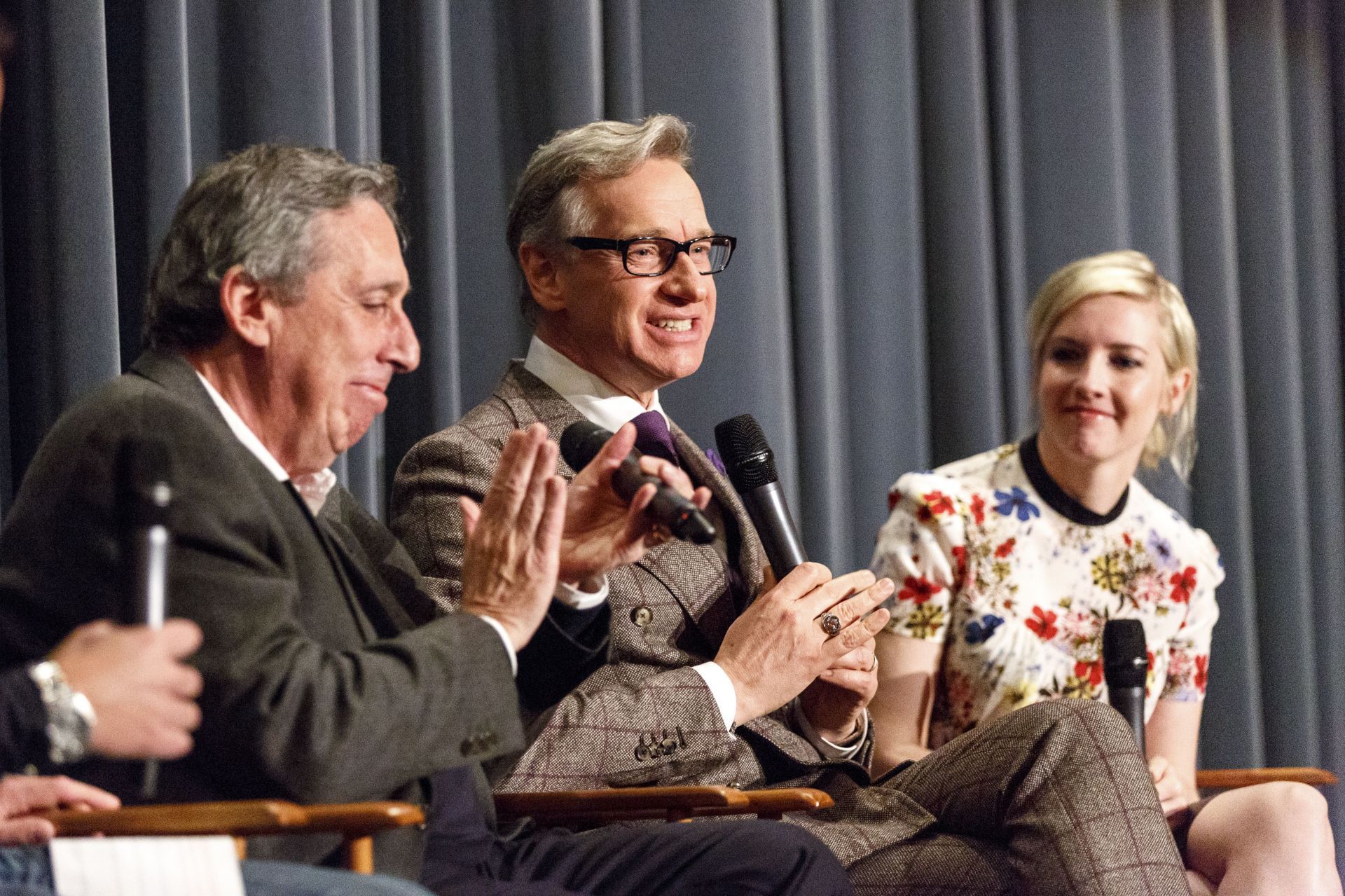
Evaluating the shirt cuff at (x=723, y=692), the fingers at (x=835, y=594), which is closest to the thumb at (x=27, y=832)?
the shirt cuff at (x=723, y=692)

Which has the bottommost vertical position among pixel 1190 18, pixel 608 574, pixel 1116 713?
pixel 1116 713

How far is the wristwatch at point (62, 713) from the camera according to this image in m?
1.27

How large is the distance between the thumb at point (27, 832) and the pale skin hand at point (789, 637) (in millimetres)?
983

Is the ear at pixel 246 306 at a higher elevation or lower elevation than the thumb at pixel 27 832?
Result: higher

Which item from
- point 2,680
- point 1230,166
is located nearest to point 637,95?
point 1230,166

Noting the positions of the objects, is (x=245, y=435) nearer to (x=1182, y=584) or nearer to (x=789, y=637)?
(x=789, y=637)

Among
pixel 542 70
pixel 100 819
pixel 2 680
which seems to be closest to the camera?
pixel 2 680

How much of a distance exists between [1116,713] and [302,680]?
3.88 ft

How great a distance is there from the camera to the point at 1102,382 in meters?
2.97

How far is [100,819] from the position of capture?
1.46 m

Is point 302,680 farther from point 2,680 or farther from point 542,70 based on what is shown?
point 542,70

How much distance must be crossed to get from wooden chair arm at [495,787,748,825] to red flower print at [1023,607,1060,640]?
39.7 inches

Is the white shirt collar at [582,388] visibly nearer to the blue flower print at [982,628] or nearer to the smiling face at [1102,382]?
the blue flower print at [982,628]

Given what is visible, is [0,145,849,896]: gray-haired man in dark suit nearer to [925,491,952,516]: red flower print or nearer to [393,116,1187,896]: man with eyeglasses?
[393,116,1187,896]: man with eyeglasses
